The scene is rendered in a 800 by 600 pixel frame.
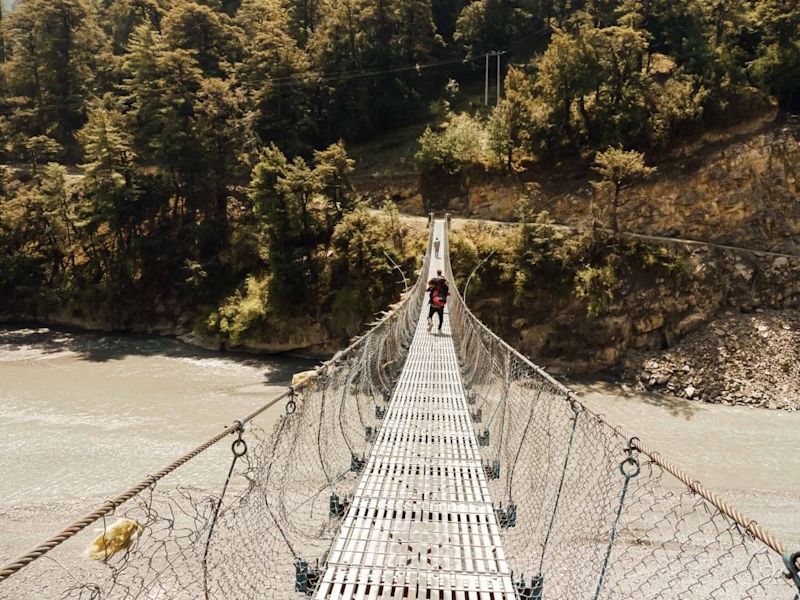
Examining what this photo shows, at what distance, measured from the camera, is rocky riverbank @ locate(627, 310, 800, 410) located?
942 centimetres

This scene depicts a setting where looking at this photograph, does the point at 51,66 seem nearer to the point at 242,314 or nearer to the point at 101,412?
the point at 242,314

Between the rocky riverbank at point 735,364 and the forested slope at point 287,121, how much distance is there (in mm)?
4977

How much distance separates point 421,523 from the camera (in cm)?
259

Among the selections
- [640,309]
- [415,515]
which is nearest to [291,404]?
[415,515]

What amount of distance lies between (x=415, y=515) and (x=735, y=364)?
34.7 feet

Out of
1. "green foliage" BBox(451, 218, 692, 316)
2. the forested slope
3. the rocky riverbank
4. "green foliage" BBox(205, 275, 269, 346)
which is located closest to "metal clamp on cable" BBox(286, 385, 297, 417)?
the forested slope

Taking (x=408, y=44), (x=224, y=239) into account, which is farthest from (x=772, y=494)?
(x=408, y=44)

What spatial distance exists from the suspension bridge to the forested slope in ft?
20.6

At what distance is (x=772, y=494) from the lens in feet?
20.4

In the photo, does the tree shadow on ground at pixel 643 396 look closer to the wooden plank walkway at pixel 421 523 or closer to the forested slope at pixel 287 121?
the forested slope at pixel 287 121

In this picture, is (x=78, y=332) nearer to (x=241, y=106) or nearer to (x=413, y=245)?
(x=241, y=106)

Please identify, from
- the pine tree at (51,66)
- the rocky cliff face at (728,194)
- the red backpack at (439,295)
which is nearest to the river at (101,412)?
the red backpack at (439,295)

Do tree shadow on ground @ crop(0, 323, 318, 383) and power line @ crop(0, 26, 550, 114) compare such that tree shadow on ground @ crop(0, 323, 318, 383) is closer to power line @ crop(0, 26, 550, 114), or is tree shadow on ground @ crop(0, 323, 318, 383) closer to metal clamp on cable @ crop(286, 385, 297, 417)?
metal clamp on cable @ crop(286, 385, 297, 417)

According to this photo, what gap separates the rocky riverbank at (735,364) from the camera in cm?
942
